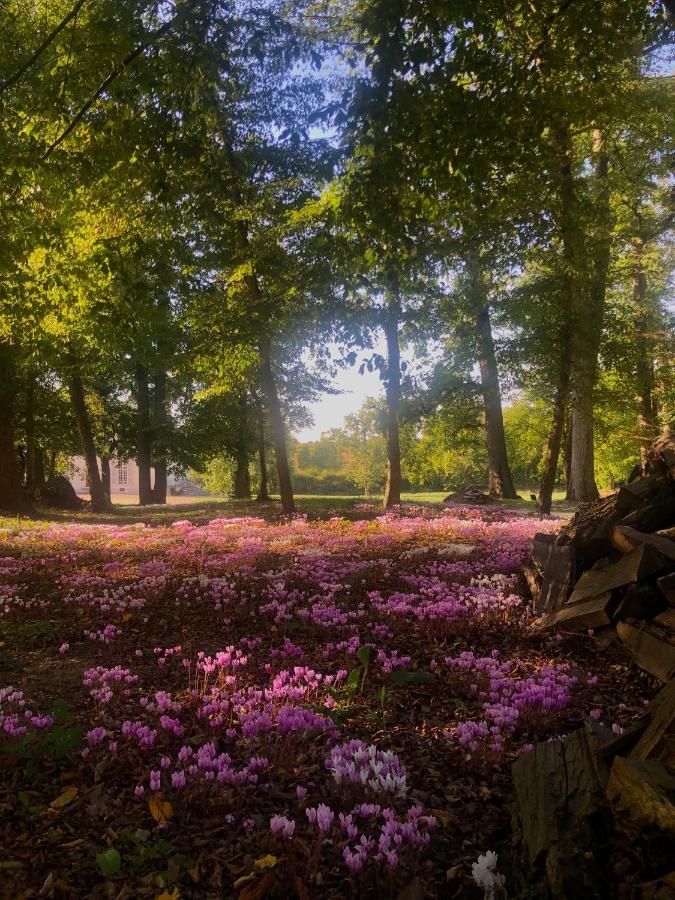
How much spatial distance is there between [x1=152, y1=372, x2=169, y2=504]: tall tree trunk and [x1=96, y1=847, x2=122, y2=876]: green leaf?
1427 inches

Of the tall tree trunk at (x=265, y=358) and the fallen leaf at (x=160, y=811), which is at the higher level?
the tall tree trunk at (x=265, y=358)

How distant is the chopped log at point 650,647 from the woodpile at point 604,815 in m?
1.84

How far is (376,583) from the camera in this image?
28.3ft

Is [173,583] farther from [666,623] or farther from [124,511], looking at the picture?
[124,511]

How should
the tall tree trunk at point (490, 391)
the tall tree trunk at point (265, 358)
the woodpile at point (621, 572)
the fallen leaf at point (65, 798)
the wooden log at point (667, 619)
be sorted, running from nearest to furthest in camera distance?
the fallen leaf at point (65, 798), the wooden log at point (667, 619), the woodpile at point (621, 572), the tall tree trunk at point (265, 358), the tall tree trunk at point (490, 391)

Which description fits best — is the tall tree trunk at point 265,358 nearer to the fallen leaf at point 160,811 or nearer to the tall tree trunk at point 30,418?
the fallen leaf at point 160,811

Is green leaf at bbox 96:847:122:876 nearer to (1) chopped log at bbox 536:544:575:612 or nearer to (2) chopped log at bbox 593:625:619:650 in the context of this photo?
(2) chopped log at bbox 593:625:619:650

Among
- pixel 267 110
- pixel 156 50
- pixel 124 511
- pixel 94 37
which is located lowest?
pixel 124 511

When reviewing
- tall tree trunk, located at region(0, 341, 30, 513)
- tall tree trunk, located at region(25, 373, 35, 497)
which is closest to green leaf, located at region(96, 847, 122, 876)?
tall tree trunk, located at region(0, 341, 30, 513)

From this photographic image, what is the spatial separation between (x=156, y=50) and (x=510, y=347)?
15463mm

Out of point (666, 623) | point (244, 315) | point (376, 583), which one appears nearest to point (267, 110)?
point (244, 315)

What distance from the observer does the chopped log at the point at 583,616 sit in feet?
18.3

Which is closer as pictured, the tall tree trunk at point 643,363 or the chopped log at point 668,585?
the chopped log at point 668,585

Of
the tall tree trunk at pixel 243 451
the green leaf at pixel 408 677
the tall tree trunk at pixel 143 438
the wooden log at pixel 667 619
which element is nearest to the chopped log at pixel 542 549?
the wooden log at pixel 667 619
